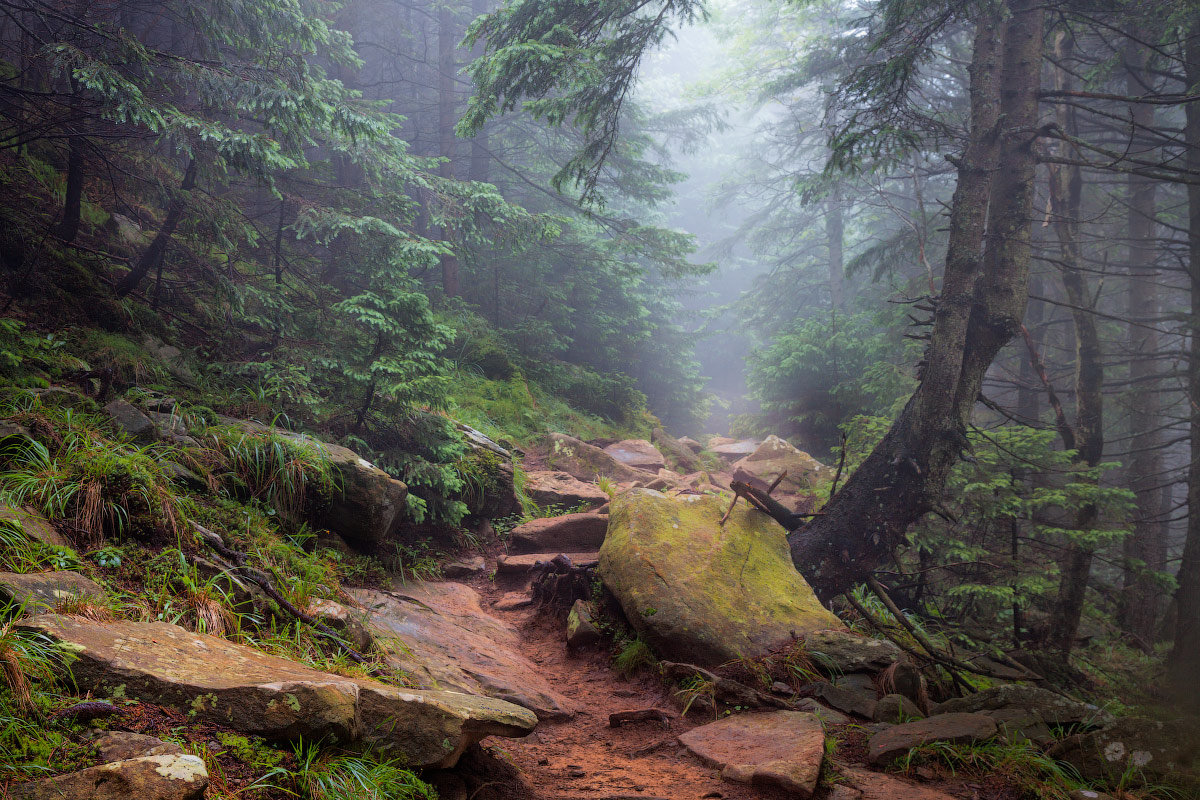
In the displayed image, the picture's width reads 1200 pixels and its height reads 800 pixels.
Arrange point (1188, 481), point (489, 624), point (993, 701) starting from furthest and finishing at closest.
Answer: point (1188, 481) → point (489, 624) → point (993, 701)

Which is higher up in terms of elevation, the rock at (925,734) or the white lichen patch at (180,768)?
the white lichen patch at (180,768)

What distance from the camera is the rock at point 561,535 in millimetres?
7547

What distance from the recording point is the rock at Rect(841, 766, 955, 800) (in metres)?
3.05

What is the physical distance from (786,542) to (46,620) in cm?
598

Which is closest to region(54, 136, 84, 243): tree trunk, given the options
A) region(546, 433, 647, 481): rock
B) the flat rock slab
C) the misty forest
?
the misty forest

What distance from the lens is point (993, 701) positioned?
4.20 metres

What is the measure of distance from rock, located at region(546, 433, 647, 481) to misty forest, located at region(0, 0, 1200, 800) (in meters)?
0.10

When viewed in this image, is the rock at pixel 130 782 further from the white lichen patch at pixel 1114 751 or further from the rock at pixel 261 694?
the white lichen patch at pixel 1114 751

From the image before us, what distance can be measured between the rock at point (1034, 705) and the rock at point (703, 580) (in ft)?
3.99

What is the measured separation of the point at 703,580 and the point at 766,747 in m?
1.86

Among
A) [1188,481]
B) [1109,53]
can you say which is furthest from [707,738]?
[1109,53]

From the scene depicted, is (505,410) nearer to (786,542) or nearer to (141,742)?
(786,542)

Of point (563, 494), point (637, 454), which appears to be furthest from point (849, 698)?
point (637, 454)

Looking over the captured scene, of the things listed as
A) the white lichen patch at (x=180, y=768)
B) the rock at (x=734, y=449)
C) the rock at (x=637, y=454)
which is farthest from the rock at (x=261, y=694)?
the rock at (x=734, y=449)
